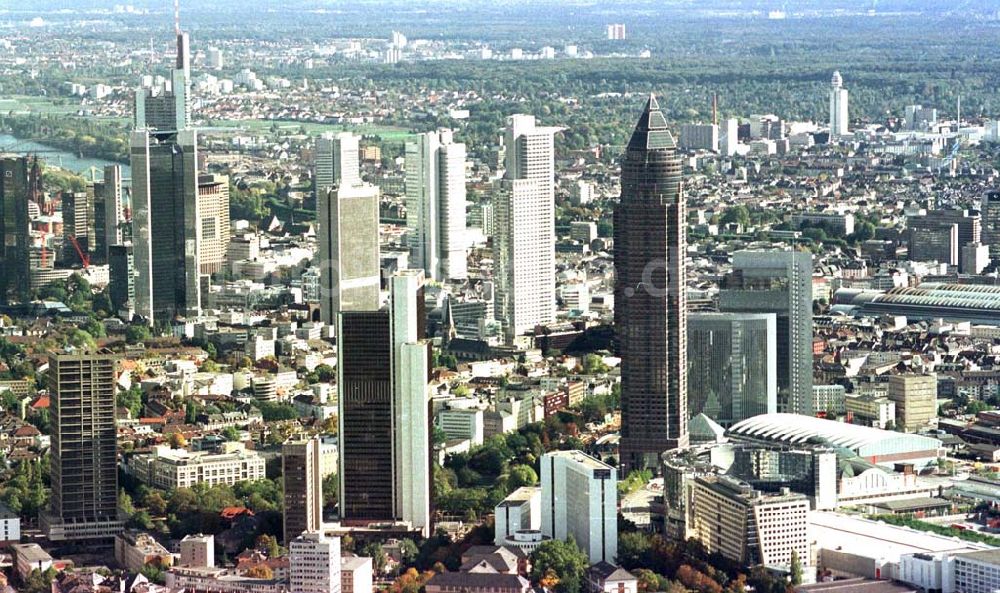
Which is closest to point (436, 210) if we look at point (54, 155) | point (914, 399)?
point (914, 399)

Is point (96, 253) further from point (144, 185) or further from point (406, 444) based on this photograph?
point (406, 444)

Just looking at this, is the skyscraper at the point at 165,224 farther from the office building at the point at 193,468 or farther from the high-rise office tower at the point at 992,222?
the high-rise office tower at the point at 992,222

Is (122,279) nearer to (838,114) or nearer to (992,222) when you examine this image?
(992,222)

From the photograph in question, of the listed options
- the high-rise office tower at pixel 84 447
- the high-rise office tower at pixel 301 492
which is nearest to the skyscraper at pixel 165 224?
the high-rise office tower at pixel 84 447

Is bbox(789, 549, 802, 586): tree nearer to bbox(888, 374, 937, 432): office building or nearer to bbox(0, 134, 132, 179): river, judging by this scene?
bbox(888, 374, 937, 432): office building

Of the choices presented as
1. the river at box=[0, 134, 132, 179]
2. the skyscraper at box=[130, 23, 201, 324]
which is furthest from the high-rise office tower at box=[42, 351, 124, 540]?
the river at box=[0, 134, 132, 179]
